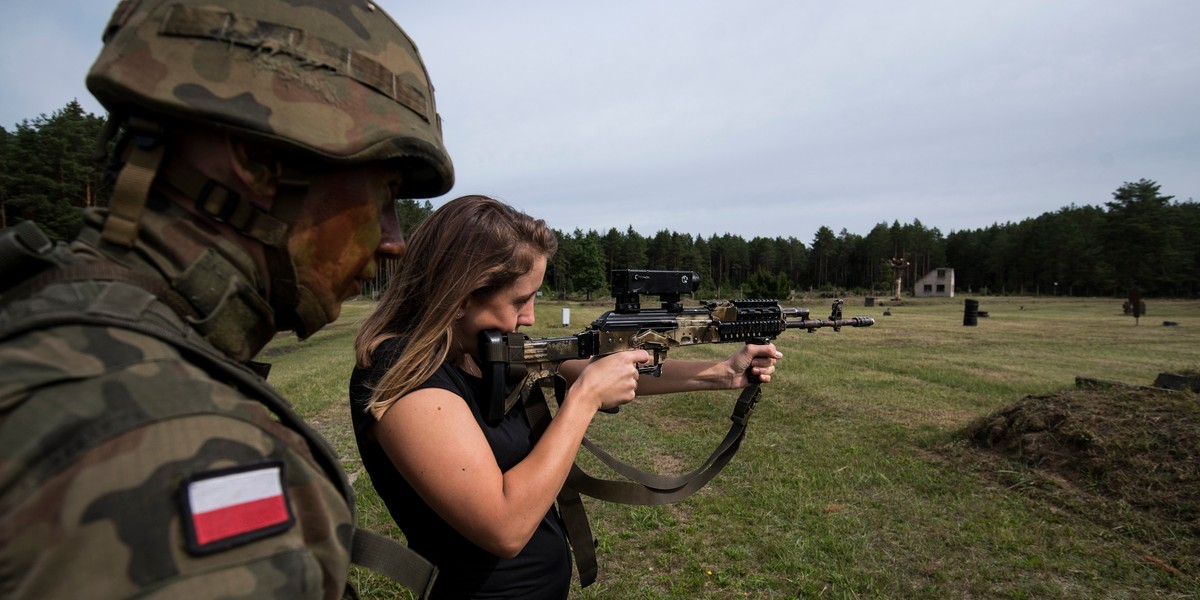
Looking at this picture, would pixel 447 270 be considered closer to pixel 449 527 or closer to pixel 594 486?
pixel 449 527

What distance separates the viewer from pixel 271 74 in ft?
4.11

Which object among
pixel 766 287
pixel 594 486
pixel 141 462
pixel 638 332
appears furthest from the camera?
pixel 766 287

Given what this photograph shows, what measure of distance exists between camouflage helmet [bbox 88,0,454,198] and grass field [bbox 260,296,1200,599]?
325 cm

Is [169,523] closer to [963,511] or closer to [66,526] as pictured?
[66,526]

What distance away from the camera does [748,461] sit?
7695 millimetres

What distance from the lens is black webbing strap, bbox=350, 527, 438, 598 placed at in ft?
4.73

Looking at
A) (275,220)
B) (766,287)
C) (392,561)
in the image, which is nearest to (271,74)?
(275,220)

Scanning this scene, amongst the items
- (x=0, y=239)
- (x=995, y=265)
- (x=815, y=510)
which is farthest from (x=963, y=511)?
(x=995, y=265)

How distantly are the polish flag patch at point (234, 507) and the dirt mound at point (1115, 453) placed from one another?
21.9 ft

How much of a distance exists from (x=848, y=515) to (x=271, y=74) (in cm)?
632

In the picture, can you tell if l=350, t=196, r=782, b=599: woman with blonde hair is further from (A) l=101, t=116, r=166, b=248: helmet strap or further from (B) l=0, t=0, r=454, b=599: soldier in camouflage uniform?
(A) l=101, t=116, r=166, b=248: helmet strap

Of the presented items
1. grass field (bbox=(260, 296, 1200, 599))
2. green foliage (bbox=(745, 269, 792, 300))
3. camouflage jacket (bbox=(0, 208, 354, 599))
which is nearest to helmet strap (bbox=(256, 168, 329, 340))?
camouflage jacket (bbox=(0, 208, 354, 599))

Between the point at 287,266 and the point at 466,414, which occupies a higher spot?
the point at 287,266

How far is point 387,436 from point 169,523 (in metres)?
1.05
